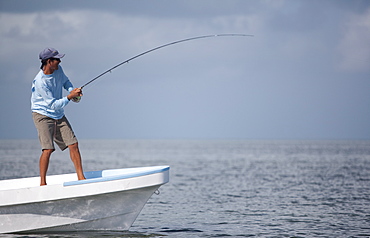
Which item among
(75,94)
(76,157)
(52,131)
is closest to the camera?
(75,94)

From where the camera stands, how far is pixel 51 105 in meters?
8.25

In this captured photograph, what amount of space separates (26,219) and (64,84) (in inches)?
79.2

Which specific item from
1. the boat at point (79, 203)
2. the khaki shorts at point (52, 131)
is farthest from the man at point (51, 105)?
the boat at point (79, 203)

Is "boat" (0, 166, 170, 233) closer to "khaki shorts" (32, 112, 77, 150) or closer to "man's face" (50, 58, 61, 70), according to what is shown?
"khaki shorts" (32, 112, 77, 150)

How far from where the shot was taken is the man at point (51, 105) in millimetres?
8195

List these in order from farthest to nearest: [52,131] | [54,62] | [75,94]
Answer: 1. [52,131]
2. [54,62]
3. [75,94]

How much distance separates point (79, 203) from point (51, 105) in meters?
1.44

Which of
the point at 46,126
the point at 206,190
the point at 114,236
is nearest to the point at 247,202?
the point at 206,190

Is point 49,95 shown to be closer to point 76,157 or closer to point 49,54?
point 49,54

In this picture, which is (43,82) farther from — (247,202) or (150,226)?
(247,202)

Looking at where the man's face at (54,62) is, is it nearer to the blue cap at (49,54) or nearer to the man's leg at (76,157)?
the blue cap at (49,54)

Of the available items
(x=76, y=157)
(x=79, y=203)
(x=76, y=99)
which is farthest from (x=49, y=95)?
(x=79, y=203)

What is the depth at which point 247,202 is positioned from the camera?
575 inches

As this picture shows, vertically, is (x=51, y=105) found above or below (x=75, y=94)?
below
